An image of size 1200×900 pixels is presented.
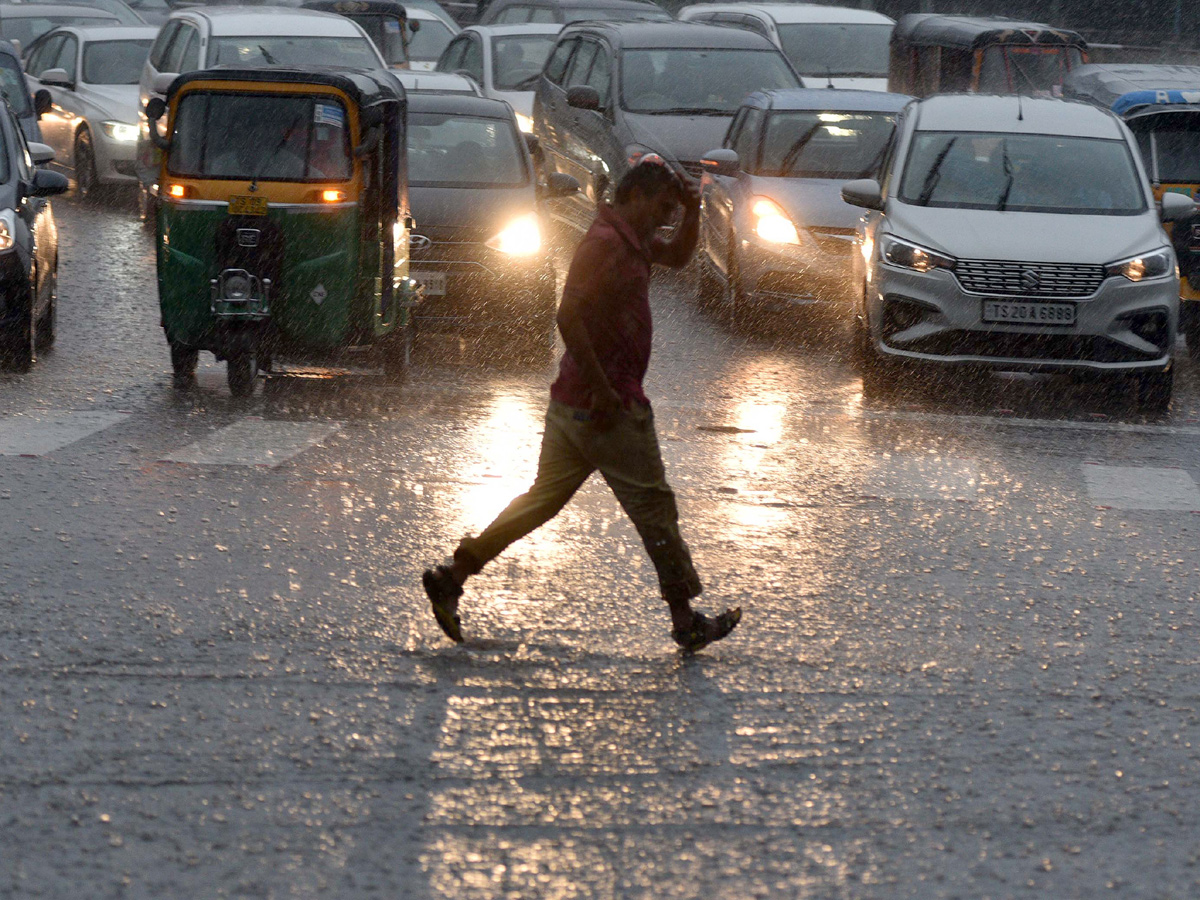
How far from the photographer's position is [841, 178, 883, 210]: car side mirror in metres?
13.1

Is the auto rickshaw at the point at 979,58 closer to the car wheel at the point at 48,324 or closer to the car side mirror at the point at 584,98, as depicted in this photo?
the car side mirror at the point at 584,98

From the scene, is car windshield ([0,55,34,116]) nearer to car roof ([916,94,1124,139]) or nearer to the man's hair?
car roof ([916,94,1124,139])

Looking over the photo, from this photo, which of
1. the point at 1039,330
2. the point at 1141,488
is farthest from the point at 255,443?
the point at 1039,330

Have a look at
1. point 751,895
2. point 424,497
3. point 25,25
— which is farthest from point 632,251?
point 25,25

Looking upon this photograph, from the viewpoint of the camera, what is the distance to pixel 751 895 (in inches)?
180

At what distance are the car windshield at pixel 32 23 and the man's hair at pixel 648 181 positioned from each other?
23.9 metres

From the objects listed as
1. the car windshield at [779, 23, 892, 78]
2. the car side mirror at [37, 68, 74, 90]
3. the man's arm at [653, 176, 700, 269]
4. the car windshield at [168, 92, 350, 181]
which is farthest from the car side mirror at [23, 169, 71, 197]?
the car windshield at [779, 23, 892, 78]

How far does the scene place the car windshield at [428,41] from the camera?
31.8 m

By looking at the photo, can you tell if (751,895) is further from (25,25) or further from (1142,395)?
(25,25)

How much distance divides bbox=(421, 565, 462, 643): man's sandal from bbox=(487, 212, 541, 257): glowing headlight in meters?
7.42

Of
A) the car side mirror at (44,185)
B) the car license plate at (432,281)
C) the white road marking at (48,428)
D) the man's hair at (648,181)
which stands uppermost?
the man's hair at (648,181)

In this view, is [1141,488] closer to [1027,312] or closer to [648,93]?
[1027,312]

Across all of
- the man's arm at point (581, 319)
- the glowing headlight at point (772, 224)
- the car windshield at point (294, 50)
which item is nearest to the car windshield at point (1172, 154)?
the glowing headlight at point (772, 224)

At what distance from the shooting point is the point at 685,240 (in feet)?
22.2
